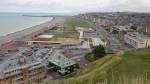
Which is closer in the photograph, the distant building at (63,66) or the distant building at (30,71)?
the distant building at (30,71)

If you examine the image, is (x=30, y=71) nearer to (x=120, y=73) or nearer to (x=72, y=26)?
(x=120, y=73)

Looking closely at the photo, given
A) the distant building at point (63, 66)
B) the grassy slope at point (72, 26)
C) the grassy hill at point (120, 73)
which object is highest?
the grassy hill at point (120, 73)

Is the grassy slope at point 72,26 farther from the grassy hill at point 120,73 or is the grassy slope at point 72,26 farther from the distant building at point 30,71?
the grassy hill at point 120,73

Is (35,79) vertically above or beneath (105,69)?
beneath

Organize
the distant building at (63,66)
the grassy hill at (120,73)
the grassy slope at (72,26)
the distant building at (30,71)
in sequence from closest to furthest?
the grassy hill at (120,73), the distant building at (30,71), the distant building at (63,66), the grassy slope at (72,26)

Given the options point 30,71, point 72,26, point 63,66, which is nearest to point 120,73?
point 63,66

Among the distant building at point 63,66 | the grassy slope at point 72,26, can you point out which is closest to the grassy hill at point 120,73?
the distant building at point 63,66

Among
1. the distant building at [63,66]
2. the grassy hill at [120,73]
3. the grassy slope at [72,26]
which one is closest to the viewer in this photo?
the grassy hill at [120,73]

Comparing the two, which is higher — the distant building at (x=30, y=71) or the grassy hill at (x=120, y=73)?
the grassy hill at (x=120, y=73)

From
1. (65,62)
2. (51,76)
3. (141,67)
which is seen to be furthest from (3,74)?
(141,67)

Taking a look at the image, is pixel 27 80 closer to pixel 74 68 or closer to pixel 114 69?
pixel 74 68

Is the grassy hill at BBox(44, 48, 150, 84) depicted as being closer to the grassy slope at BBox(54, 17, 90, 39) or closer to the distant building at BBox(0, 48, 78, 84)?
the distant building at BBox(0, 48, 78, 84)
